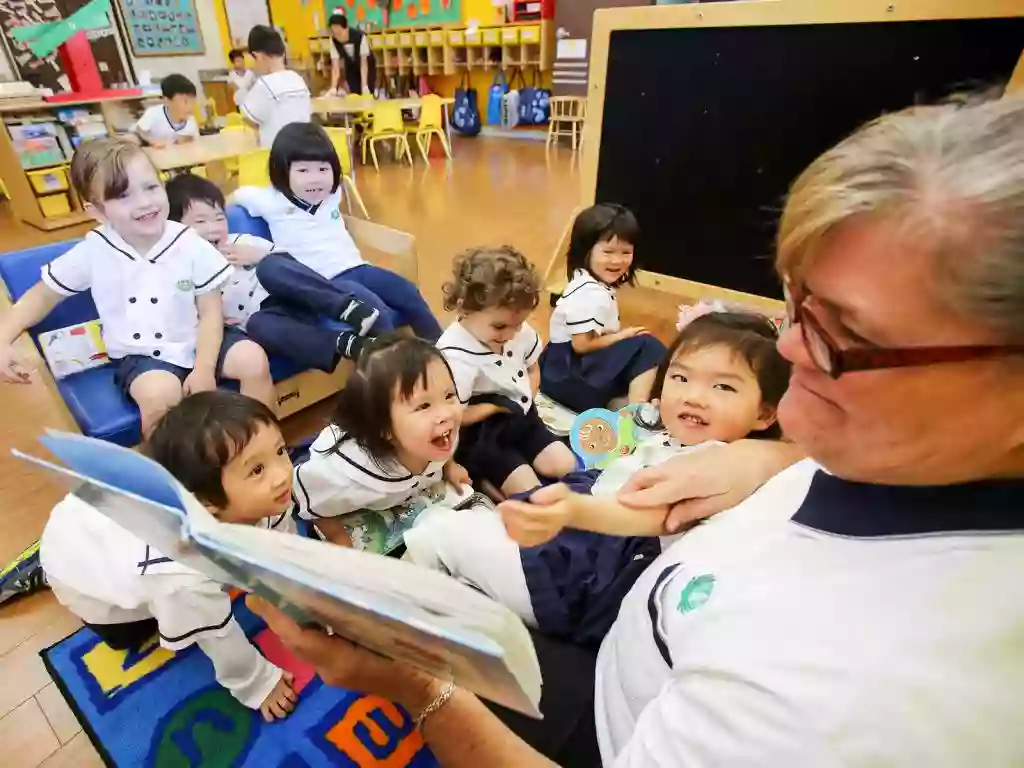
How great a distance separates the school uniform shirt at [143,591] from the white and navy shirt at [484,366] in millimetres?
782

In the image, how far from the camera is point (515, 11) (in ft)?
24.2

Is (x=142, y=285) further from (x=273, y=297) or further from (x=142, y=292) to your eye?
(x=273, y=297)

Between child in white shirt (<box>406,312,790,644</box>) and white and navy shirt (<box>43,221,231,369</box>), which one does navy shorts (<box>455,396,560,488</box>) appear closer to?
child in white shirt (<box>406,312,790,644</box>)

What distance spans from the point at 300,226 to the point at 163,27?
674cm

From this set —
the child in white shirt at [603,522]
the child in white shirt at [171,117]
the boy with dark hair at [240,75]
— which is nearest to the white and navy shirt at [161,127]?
the child in white shirt at [171,117]

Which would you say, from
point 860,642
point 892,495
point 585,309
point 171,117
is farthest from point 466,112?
point 860,642

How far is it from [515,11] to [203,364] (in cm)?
721

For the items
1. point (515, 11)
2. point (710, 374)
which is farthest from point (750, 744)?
Answer: point (515, 11)

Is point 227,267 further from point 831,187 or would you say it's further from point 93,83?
point 93,83

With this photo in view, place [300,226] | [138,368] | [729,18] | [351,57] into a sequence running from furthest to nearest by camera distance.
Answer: [351,57]
[300,226]
[729,18]
[138,368]

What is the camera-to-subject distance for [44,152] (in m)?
4.40

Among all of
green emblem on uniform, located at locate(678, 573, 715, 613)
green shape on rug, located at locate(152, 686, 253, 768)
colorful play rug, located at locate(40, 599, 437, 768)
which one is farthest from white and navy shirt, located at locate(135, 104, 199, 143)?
green emblem on uniform, located at locate(678, 573, 715, 613)

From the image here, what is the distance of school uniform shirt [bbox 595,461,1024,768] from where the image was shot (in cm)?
41

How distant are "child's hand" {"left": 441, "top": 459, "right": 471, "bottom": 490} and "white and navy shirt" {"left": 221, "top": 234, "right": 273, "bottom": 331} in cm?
103
